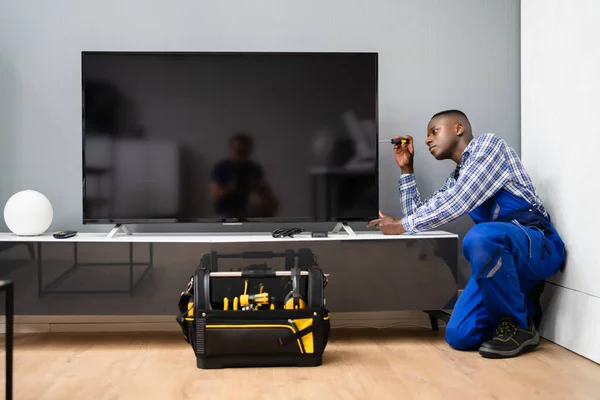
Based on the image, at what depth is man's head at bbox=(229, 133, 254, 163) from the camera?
2.79 metres

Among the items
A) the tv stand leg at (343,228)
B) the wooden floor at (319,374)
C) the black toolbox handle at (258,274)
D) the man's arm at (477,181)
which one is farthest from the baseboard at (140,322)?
the black toolbox handle at (258,274)

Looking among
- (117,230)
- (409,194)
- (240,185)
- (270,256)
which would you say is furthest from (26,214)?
(409,194)

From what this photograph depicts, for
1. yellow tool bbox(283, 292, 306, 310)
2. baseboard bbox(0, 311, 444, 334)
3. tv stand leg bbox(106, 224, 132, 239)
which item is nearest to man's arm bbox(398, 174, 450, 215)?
baseboard bbox(0, 311, 444, 334)

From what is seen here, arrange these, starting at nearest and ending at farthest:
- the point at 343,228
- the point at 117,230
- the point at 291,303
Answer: the point at 291,303 → the point at 117,230 → the point at 343,228

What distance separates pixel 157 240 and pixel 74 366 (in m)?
0.62

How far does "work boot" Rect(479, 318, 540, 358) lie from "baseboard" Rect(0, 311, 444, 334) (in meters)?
0.60

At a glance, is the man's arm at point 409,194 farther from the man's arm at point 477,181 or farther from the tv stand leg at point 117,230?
the tv stand leg at point 117,230

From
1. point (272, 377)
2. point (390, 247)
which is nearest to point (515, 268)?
point (390, 247)

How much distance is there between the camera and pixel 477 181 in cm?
252

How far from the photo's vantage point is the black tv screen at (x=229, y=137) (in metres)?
2.76

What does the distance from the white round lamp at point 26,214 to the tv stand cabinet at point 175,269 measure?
0.06 meters

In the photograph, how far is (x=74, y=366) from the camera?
7.45 ft

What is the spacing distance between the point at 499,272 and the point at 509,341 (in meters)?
0.29

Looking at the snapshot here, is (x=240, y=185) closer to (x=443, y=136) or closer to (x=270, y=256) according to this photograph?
(x=270, y=256)
